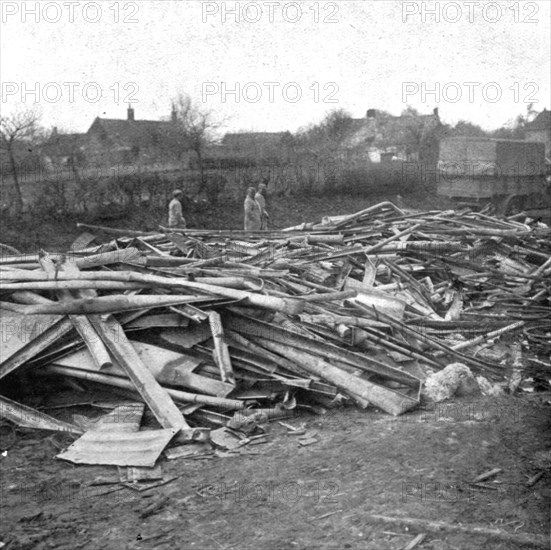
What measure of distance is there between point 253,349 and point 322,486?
80.7 inches

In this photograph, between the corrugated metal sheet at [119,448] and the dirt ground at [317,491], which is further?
the corrugated metal sheet at [119,448]

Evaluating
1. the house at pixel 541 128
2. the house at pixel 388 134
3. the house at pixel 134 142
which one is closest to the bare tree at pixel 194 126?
the house at pixel 134 142

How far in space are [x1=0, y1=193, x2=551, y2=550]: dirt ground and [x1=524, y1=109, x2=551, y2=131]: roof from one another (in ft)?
198

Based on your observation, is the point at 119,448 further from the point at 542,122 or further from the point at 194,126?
the point at 542,122

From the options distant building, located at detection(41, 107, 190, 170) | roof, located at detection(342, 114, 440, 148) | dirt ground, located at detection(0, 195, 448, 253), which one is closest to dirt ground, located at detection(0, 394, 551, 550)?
dirt ground, located at detection(0, 195, 448, 253)

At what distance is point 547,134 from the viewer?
58.0 metres

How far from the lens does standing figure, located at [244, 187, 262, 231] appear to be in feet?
46.8

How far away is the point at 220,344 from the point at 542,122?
62176mm

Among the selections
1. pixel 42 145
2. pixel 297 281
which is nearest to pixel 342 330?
pixel 297 281

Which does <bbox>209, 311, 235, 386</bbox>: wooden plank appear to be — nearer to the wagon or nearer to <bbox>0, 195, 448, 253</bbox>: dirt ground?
A: <bbox>0, 195, 448, 253</bbox>: dirt ground

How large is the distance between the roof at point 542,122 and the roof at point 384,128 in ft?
54.1

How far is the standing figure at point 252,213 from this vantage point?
14.3m

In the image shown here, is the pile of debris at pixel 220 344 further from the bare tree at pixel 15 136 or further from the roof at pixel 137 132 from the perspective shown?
the roof at pixel 137 132

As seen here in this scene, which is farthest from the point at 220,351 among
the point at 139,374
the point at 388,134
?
the point at 388,134
